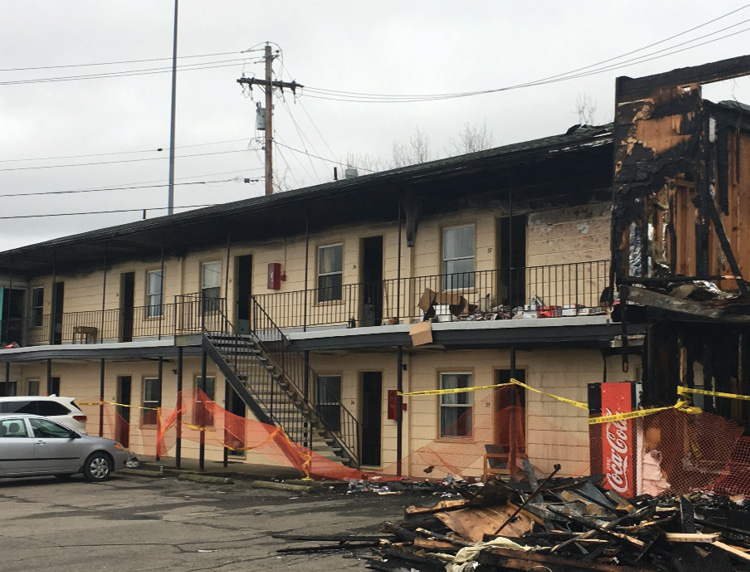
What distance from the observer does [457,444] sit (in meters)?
18.3

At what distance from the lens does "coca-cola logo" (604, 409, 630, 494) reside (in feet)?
34.9

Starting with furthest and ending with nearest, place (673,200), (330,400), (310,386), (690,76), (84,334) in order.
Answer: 1. (84,334)
2. (310,386)
3. (330,400)
4. (673,200)
5. (690,76)

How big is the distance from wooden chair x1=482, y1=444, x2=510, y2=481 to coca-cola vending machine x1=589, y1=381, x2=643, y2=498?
4.58m

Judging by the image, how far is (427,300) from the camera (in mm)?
17938

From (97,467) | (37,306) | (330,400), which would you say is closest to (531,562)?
(97,467)

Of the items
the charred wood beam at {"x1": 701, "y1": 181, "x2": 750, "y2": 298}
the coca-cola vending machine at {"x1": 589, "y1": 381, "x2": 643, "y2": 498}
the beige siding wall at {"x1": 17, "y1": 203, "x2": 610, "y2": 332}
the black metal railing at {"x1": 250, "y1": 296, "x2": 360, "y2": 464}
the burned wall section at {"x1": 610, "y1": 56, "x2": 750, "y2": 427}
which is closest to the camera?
the charred wood beam at {"x1": 701, "y1": 181, "x2": 750, "y2": 298}

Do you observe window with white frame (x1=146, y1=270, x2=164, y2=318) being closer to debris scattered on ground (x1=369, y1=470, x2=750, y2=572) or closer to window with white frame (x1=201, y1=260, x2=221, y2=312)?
window with white frame (x1=201, y1=260, x2=221, y2=312)

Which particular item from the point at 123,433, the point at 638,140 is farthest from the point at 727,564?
the point at 123,433

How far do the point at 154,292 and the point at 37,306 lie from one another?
6.66 meters

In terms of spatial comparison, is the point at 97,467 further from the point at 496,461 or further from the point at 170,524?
the point at 496,461

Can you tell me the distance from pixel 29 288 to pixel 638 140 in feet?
83.5

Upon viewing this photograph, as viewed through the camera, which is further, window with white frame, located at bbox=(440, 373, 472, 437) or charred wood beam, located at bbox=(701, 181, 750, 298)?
window with white frame, located at bbox=(440, 373, 472, 437)

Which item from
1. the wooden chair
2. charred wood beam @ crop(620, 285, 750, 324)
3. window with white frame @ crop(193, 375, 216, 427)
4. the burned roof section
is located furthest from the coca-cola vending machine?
window with white frame @ crop(193, 375, 216, 427)

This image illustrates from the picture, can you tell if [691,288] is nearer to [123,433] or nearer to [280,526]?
[280,526]
